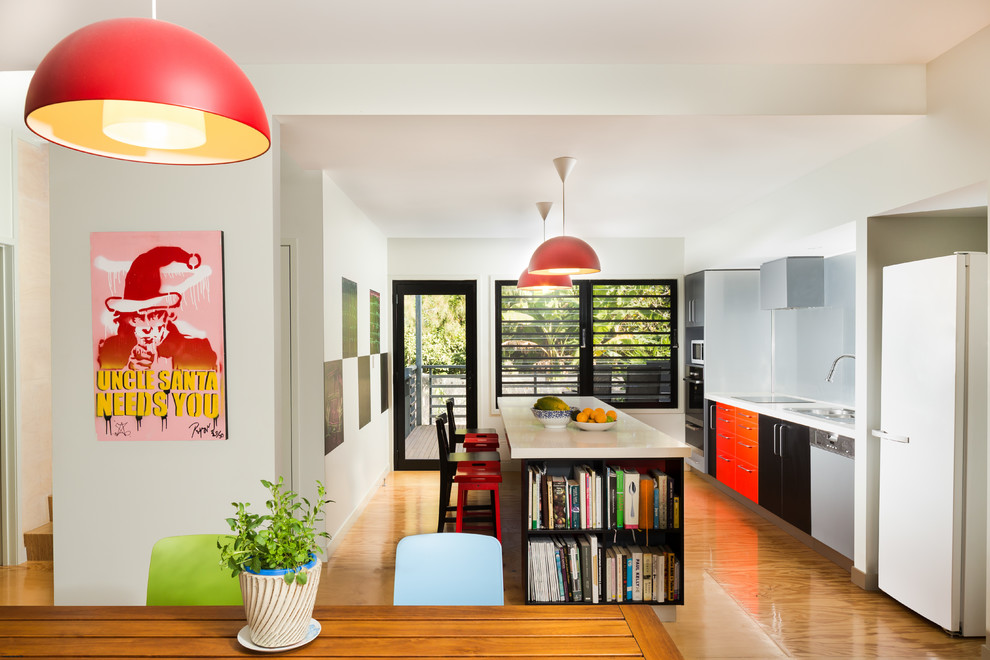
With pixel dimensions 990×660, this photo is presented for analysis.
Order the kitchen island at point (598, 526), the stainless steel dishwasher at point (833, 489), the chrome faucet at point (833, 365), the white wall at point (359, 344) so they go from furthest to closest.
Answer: the chrome faucet at point (833, 365) → the white wall at point (359, 344) → the stainless steel dishwasher at point (833, 489) → the kitchen island at point (598, 526)

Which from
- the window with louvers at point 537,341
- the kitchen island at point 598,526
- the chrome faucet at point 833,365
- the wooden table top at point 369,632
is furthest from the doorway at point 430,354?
the wooden table top at point 369,632

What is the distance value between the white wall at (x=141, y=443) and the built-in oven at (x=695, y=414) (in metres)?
4.60

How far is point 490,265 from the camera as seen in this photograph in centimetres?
682

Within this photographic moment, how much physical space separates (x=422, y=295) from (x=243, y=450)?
416cm

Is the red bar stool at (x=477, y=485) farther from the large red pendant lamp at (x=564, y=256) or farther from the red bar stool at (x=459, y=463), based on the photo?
the large red pendant lamp at (x=564, y=256)

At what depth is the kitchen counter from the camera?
153 inches

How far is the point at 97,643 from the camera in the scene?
1.47m

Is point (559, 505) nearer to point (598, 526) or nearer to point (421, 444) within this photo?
point (598, 526)

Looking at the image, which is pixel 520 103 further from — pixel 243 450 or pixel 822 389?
pixel 822 389

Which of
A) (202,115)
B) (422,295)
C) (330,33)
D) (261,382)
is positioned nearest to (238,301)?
(261,382)

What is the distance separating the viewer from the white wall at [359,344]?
166 inches

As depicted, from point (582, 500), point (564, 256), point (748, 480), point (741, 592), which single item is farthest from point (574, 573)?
point (748, 480)

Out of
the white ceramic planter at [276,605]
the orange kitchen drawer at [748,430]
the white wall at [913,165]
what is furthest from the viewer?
the orange kitchen drawer at [748,430]

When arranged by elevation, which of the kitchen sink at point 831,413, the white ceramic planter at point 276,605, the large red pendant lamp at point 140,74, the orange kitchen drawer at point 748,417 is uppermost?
the large red pendant lamp at point 140,74
